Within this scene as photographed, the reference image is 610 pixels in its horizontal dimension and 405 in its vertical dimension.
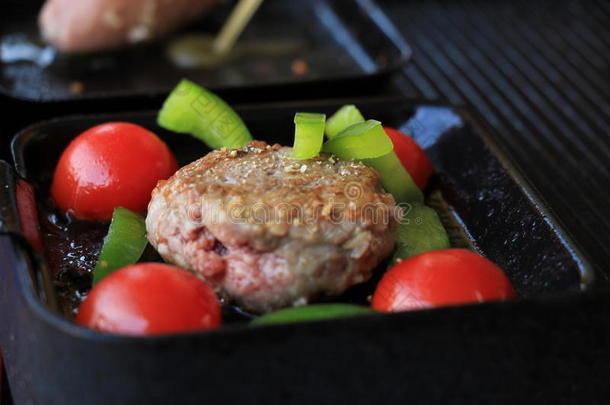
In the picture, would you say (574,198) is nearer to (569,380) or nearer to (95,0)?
(569,380)

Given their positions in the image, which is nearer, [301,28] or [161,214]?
[161,214]

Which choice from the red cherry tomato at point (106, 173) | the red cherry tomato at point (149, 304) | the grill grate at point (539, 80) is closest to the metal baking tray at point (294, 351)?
the red cherry tomato at point (149, 304)

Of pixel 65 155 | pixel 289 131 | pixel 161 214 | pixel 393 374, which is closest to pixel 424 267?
pixel 393 374

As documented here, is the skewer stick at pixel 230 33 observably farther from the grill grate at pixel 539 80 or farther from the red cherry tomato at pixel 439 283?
the red cherry tomato at pixel 439 283

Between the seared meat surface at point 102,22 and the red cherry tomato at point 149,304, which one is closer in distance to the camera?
the red cherry tomato at point 149,304

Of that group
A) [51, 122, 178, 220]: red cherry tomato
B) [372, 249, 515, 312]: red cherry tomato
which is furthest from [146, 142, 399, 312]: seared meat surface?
[51, 122, 178, 220]: red cherry tomato

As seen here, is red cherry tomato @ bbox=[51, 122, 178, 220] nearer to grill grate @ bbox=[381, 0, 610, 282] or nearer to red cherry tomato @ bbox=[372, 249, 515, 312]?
red cherry tomato @ bbox=[372, 249, 515, 312]
